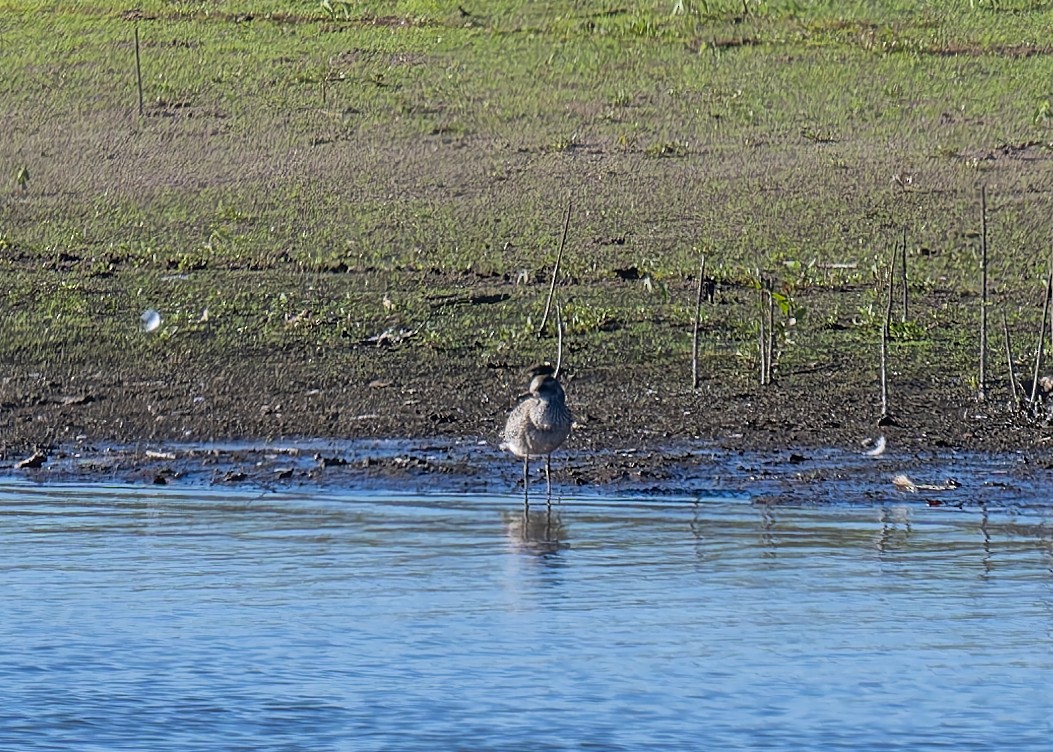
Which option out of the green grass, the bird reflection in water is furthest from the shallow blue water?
the green grass

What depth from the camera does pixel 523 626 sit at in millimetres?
7570

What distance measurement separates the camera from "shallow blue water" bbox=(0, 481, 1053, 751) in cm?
652

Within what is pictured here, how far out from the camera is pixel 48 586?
8.20 metres

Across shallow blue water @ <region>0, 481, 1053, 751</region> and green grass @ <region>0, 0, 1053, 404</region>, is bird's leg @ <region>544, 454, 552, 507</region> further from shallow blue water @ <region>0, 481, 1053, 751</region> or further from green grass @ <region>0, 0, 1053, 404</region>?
green grass @ <region>0, 0, 1053, 404</region>

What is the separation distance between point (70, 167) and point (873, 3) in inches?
408

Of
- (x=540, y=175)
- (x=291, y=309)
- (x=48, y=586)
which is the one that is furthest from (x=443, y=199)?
(x=48, y=586)

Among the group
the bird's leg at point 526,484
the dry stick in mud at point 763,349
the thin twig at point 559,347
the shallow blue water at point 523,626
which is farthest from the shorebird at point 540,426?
the dry stick in mud at point 763,349

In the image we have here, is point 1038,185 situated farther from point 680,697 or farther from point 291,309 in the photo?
point 680,697

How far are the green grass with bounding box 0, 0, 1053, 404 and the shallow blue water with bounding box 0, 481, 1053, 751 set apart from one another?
3.64 m

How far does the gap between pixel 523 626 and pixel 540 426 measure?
91.4 inches

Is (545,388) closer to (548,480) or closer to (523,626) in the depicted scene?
(548,480)

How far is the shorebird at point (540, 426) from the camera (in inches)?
385

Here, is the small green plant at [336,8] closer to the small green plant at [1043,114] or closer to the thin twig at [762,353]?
the small green plant at [1043,114]

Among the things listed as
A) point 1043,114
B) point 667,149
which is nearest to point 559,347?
point 667,149
